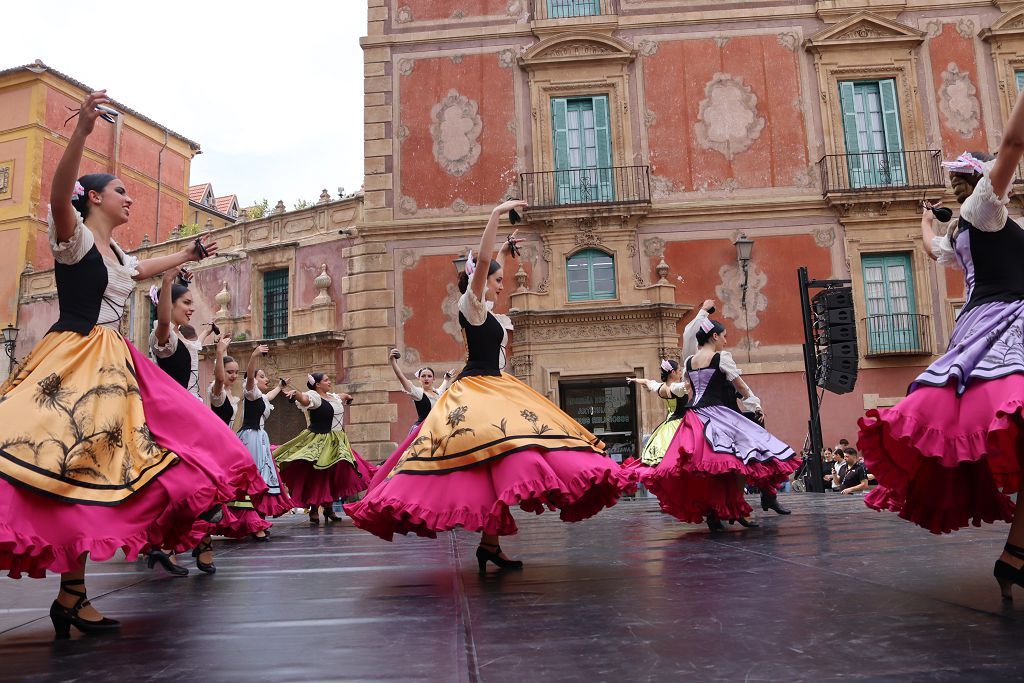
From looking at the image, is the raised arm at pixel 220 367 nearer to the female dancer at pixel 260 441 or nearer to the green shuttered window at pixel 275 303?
the female dancer at pixel 260 441

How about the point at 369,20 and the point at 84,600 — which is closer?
the point at 84,600

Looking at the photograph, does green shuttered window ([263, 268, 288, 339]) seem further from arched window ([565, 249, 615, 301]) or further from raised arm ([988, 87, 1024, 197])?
raised arm ([988, 87, 1024, 197])

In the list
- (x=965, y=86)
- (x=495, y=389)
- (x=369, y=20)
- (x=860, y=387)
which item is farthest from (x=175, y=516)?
(x=965, y=86)

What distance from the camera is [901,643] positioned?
2416 millimetres

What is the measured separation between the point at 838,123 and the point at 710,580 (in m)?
A: 16.4

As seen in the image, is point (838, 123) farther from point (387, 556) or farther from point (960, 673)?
point (960, 673)

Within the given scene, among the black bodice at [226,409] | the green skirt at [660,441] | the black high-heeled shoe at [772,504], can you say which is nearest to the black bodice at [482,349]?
the black bodice at [226,409]

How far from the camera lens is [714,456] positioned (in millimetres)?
6332

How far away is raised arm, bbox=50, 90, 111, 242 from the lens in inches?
124

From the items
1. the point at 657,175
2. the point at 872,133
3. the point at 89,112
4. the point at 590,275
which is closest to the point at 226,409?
the point at 89,112

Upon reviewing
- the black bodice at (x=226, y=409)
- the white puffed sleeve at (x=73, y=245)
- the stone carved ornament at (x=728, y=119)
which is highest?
the stone carved ornament at (x=728, y=119)

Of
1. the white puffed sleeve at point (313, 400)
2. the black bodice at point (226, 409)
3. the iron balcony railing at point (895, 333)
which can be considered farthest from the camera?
the iron balcony railing at point (895, 333)

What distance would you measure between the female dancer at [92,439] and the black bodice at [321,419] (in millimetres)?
6345

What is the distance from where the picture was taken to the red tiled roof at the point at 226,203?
119ft
